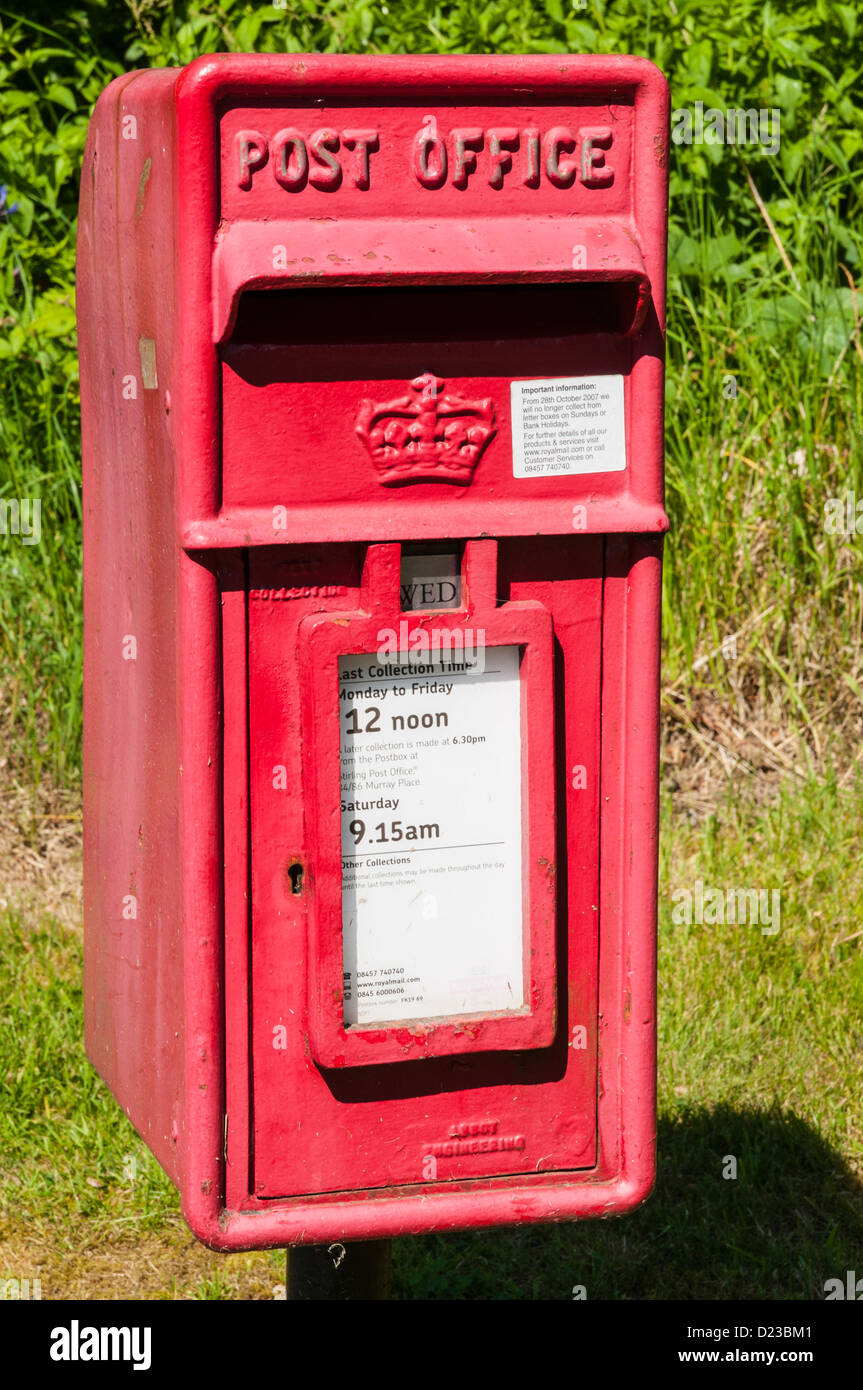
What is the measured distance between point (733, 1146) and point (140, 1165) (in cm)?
117

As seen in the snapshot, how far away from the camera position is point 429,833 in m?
1.95

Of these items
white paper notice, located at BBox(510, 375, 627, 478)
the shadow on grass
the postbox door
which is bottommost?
the shadow on grass

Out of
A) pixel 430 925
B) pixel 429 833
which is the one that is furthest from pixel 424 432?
pixel 430 925

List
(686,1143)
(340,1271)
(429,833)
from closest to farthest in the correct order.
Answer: (429,833) → (340,1271) → (686,1143)

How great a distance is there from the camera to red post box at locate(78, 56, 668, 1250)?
5.86ft

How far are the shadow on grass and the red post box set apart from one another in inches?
36.1

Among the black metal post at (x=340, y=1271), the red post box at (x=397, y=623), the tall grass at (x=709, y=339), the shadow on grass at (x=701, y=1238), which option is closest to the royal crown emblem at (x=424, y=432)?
the red post box at (x=397, y=623)

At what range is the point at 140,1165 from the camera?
3.04 m

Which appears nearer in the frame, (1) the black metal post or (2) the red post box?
(2) the red post box

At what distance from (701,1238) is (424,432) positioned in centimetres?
182

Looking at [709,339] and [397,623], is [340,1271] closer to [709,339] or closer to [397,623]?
[397,623]

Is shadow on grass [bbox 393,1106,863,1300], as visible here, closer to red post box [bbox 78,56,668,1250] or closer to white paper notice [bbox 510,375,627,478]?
red post box [bbox 78,56,668,1250]

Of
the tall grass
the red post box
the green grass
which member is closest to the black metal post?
the red post box

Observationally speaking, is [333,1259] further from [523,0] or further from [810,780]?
[523,0]
